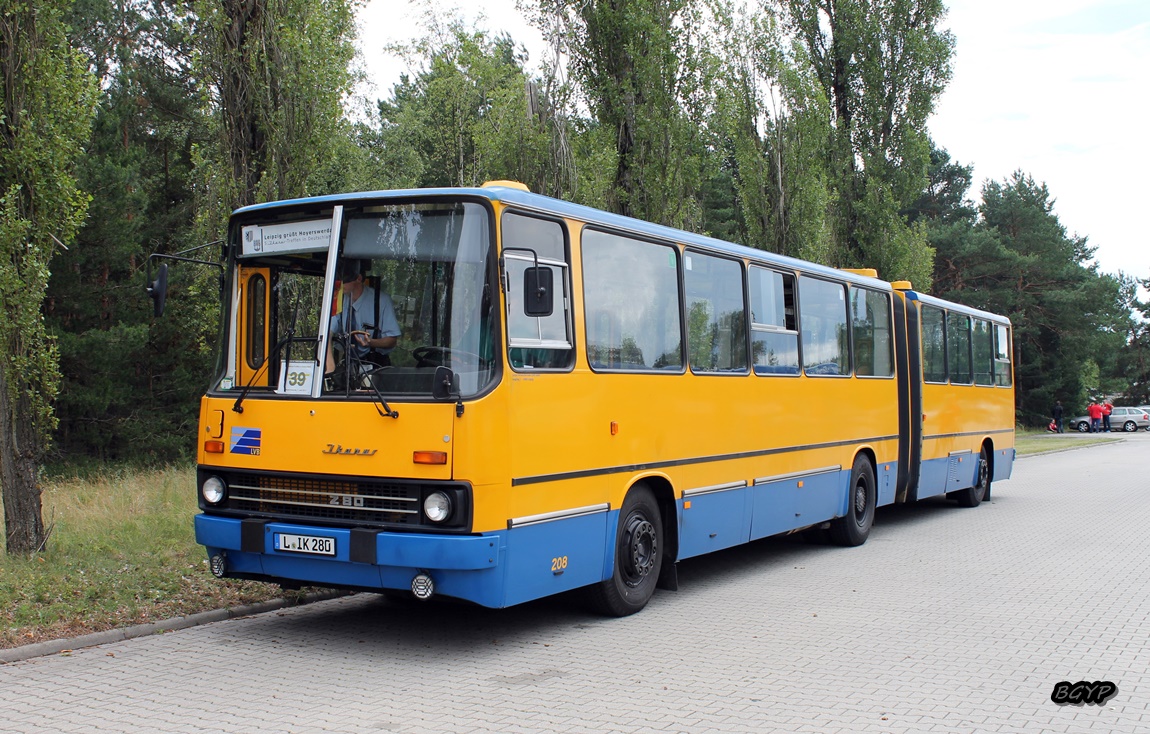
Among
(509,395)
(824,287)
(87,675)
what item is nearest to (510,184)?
(509,395)

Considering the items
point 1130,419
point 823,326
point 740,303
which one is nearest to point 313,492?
point 740,303

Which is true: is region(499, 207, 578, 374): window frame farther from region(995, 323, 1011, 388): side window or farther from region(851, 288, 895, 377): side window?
region(995, 323, 1011, 388): side window

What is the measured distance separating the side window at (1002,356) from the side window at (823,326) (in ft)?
22.4

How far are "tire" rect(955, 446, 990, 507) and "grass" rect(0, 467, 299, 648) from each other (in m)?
11.8

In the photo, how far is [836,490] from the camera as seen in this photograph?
41.1 feet

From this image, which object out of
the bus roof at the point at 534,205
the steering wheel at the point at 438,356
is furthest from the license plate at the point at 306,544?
the bus roof at the point at 534,205

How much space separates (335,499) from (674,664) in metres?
2.45

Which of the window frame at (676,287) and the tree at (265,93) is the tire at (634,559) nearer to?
the window frame at (676,287)

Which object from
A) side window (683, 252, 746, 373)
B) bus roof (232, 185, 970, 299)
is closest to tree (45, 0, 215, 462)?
side window (683, 252, 746, 373)

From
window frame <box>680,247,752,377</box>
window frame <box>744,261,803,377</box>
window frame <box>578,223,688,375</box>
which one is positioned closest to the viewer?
window frame <box>578,223,688,375</box>

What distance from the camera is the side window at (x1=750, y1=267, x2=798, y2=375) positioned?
10.9 meters

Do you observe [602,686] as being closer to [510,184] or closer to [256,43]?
[510,184]

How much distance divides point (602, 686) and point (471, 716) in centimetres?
97

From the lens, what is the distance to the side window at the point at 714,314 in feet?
31.7
